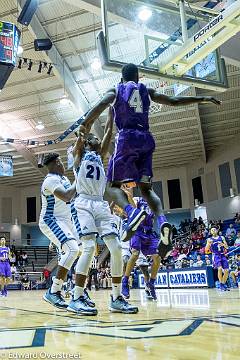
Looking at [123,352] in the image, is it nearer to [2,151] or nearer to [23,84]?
[23,84]

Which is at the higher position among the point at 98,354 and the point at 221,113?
the point at 221,113

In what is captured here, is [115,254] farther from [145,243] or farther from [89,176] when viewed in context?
[145,243]

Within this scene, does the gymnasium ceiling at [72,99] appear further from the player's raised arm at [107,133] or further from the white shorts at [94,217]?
the white shorts at [94,217]

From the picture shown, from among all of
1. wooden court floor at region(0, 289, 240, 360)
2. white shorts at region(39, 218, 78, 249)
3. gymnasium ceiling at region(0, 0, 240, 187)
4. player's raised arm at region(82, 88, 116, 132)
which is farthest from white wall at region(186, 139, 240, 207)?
wooden court floor at region(0, 289, 240, 360)

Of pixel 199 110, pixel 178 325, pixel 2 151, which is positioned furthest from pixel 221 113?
pixel 178 325

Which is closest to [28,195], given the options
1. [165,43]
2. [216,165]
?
[216,165]

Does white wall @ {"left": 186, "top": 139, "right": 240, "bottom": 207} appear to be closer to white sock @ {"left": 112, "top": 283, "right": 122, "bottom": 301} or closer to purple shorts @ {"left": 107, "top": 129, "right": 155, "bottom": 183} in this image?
white sock @ {"left": 112, "top": 283, "right": 122, "bottom": 301}

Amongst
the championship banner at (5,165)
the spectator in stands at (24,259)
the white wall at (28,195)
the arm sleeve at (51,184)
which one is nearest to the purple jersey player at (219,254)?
the arm sleeve at (51,184)

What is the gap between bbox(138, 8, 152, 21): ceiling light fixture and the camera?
7478 mm

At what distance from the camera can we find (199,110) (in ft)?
64.9

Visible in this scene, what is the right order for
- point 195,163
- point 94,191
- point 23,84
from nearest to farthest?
point 94,191 → point 23,84 → point 195,163

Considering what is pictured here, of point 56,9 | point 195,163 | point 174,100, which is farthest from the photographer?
point 195,163

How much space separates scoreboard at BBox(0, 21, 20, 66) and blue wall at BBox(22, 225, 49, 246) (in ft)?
82.6

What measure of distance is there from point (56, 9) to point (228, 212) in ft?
54.6
